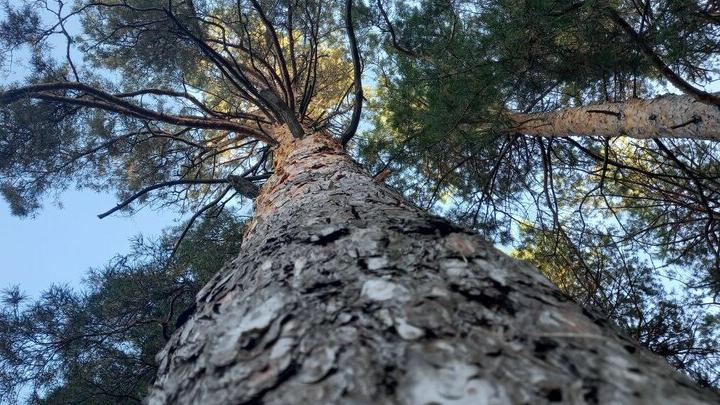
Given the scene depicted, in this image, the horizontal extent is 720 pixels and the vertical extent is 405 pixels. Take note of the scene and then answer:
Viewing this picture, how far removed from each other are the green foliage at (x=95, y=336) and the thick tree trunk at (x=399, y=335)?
2839 mm

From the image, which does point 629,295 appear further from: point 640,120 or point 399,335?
point 399,335

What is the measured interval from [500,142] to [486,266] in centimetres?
476

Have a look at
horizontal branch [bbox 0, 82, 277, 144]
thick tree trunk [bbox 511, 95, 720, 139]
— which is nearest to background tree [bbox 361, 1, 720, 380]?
thick tree trunk [bbox 511, 95, 720, 139]

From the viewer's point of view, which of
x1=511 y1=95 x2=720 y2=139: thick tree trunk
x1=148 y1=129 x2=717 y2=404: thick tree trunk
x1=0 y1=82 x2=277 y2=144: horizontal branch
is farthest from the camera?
x1=0 y1=82 x2=277 y2=144: horizontal branch

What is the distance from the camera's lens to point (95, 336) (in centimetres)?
416

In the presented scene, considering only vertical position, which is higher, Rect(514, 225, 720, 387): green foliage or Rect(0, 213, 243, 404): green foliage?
Rect(0, 213, 243, 404): green foliage

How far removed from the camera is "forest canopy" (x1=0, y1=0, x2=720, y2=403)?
3.86 m

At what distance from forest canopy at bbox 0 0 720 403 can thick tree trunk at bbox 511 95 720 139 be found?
18 millimetres

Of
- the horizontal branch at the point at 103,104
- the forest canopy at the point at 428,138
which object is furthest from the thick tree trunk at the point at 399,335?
the horizontal branch at the point at 103,104

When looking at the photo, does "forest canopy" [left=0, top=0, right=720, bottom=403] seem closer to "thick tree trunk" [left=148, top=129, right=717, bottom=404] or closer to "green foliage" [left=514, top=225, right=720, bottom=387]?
"green foliage" [left=514, top=225, right=720, bottom=387]

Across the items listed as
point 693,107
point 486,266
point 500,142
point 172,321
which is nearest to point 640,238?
point 500,142

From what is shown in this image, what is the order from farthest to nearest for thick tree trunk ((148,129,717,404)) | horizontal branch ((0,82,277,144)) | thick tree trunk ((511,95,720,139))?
horizontal branch ((0,82,277,144)) < thick tree trunk ((511,95,720,139)) < thick tree trunk ((148,129,717,404))

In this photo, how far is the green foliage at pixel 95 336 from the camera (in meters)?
3.92

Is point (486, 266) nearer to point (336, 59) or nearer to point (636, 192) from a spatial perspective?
point (636, 192)
